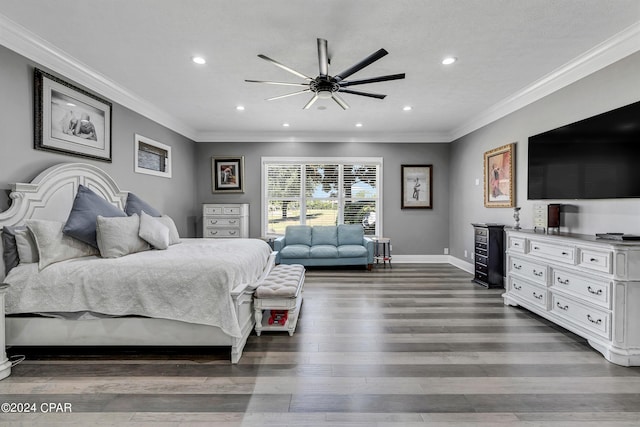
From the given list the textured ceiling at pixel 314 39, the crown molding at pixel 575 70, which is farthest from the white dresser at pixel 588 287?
the textured ceiling at pixel 314 39

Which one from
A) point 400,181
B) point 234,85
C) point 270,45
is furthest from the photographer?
point 400,181

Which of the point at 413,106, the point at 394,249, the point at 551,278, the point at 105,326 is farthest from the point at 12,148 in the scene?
the point at 394,249

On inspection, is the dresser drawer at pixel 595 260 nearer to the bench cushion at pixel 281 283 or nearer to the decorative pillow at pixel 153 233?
the bench cushion at pixel 281 283

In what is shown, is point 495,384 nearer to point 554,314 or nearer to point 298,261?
point 554,314

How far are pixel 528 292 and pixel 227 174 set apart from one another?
5.48 m

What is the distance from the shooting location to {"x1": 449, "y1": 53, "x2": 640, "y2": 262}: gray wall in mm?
2688

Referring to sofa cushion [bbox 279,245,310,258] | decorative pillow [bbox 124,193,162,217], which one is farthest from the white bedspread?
sofa cushion [bbox 279,245,310,258]

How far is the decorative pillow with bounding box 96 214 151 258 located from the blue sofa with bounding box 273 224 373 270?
281cm

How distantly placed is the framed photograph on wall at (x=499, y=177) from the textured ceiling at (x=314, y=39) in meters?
0.82

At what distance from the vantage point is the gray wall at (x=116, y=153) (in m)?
2.54

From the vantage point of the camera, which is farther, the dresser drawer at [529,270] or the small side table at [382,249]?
the small side table at [382,249]

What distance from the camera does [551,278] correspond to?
9.75 feet

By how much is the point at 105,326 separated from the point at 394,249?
521cm

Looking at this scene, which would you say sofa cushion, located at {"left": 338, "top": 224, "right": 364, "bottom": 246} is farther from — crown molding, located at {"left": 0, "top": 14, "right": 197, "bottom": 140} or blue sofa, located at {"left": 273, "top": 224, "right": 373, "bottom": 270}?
crown molding, located at {"left": 0, "top": 14, "right": 197, "bottom": 140}
